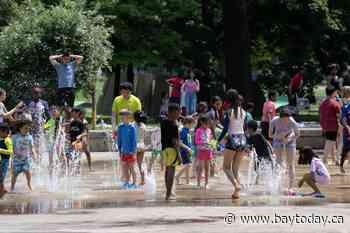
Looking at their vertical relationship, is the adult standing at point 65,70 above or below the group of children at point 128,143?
above

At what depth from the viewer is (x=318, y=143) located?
26.2 m

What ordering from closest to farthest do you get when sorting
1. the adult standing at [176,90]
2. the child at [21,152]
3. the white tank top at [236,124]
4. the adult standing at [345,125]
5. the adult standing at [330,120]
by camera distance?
the white tank top at [236,124] → the child at [21,152] → the adult standing at [345,125] → the adult standing at [330,120] → the adult standing at [176,90]

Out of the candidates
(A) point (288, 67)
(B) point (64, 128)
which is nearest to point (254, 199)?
(B) point (64, 128)

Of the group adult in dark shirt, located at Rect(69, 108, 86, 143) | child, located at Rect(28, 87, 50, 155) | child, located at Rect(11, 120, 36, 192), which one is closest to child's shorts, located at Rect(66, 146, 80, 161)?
adult in dark shirt, located at Rect(69, 108, 86, 143)

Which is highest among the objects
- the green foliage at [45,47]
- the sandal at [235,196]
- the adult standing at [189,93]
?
the green foliage at [45,47]

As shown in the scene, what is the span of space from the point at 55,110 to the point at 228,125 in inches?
232

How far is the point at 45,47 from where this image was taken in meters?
27.5

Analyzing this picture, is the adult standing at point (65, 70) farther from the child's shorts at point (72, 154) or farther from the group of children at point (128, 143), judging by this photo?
the group of children at point (128, 143)

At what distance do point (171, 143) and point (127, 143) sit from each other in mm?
1809

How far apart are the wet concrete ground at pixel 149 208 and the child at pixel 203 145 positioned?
336 mm

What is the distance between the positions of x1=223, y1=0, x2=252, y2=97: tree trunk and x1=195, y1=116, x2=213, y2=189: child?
649 inches

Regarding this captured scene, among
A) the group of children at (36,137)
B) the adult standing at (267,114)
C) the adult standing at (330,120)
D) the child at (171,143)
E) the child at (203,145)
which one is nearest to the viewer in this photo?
the child at (171,143)

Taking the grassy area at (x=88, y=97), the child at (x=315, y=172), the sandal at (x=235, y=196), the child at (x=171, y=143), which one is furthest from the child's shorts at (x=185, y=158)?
the grassy area at (x=88, y=97)

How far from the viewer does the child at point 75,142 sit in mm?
19984
